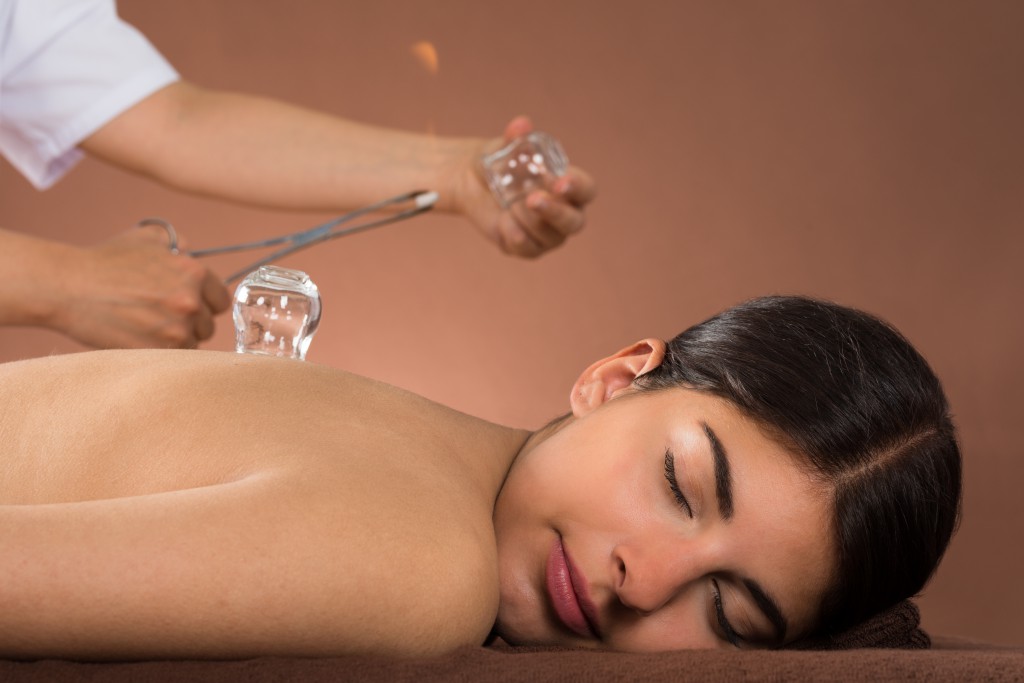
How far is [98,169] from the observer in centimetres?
350

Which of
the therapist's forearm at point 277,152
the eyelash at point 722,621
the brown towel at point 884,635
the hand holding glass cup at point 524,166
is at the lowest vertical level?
the brown towel at point 884,635

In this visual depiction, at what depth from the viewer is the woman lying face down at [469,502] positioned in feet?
2.39

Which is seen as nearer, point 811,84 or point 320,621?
point 320,621

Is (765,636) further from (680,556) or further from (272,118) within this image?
(272,118)

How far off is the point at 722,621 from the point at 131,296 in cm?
96

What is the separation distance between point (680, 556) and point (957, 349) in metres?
2.38

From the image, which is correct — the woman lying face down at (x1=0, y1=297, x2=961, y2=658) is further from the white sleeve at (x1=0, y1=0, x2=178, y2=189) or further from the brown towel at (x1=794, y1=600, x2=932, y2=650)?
the white sleeve at (x1=0, y1=0, x2=178, y2=189)

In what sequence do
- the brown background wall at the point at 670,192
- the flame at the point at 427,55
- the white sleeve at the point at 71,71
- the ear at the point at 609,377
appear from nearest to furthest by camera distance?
1. the ear at the point at 609,377
2. the white sleeve at the point at 71,71
3. the brown background wall at the point at 670,192
4. the flame at the point at 427,55

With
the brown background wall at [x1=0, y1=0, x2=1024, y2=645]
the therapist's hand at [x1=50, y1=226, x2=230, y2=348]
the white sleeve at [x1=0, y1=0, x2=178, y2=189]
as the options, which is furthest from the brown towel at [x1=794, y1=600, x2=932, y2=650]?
the brown background wall at [x1=0, y1=0, x2=1024, y2=645]

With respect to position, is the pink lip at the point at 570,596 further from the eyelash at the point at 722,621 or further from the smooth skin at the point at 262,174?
the smooth skin at the point at 262,174

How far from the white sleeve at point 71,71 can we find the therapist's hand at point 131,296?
1.22ft

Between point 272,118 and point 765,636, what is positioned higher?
point 272,118

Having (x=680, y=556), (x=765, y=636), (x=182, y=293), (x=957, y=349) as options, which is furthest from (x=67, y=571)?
(x=957, y=349)

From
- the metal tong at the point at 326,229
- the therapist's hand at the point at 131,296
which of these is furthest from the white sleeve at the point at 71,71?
the therapist's hand at the point at 131,296
